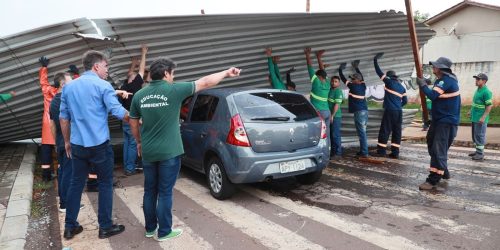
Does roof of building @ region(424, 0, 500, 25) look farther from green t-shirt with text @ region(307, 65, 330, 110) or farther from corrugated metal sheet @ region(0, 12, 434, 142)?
green t-shirt with text @ region(307, 65, 330, 110)

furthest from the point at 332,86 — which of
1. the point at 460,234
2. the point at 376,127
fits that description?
the point at 460,234

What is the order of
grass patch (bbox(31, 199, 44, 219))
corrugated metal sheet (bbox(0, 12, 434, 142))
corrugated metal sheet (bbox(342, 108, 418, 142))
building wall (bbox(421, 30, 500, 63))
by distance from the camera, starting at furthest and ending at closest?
building wall (bbox(421, 30, 500, 63))
corrugated metal sheet (bbox(342, 108, 418, 142))
corrugated metal sheet (bbox(0, 12, 434, 142))
grass patch (bbox(31, 199, 44, 219))

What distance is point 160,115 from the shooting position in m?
3.75

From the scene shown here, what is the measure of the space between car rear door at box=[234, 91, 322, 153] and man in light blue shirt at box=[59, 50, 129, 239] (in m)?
1.76

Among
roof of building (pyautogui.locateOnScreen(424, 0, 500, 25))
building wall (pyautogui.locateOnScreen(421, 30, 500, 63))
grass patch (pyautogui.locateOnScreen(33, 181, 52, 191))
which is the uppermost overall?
roof of building (pyautogui.locateOnScreen(424, 0, 500, 25))

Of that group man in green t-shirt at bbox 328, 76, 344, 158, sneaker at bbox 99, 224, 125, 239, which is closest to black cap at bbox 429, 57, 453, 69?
man in green t-shirt at bbox 328, 76, 344, 158

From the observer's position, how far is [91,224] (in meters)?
4.53

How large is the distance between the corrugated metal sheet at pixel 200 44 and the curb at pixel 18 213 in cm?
176

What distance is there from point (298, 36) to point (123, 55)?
335 cm

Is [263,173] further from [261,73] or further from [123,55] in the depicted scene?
[261,73]

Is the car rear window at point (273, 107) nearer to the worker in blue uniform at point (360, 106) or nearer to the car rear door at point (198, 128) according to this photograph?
the car rear door at point (198, 128)

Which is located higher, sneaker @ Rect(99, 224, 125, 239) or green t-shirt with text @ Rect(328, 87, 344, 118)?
green t-shirt with text @ Rect(328, 87, 344, 118)

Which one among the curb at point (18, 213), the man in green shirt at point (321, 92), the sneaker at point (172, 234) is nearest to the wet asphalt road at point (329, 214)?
the sneaker at point (172, 234)

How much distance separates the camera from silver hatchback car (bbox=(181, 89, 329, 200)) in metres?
5.03
